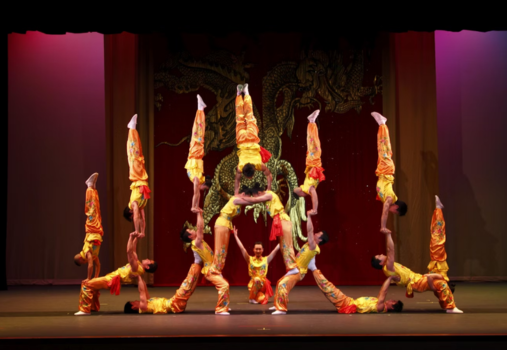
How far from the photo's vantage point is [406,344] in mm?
4609

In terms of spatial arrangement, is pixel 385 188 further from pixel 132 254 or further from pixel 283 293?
pixel 132 254

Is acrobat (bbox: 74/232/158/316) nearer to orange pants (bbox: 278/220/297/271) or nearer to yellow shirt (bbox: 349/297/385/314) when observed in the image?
orange pants (bbox: 278/220/297/271)

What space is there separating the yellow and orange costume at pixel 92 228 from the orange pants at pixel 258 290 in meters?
1.52

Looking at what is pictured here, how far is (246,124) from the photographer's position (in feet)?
21.0

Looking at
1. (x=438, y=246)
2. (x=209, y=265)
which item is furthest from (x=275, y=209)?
(x=438, y=246)

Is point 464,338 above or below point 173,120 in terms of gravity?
below

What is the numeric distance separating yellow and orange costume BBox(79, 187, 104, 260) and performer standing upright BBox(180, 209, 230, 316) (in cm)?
75

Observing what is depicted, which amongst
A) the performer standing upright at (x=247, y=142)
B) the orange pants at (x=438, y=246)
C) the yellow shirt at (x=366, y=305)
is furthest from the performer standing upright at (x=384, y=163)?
the performer standing upright at (x=247, y=142)

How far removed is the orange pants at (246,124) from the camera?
6.30 m

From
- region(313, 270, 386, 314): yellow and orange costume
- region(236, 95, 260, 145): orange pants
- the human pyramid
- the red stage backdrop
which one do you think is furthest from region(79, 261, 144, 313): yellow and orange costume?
the red stage backdrop

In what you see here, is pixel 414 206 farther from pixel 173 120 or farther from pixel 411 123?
pixel 173 120

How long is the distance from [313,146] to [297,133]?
1626 mm

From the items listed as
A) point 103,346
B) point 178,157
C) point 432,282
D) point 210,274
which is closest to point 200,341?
point 103,346

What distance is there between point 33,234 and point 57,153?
3.46 ft
